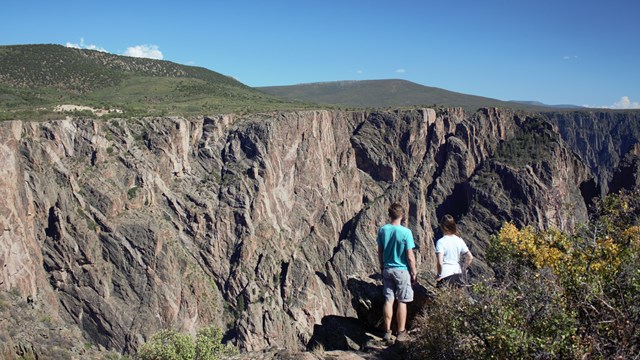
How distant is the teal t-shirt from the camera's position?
1434 cm

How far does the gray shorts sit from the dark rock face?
3424 cm

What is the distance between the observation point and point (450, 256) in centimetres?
1478

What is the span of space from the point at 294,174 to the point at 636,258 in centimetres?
8704

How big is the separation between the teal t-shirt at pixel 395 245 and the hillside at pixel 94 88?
236ft

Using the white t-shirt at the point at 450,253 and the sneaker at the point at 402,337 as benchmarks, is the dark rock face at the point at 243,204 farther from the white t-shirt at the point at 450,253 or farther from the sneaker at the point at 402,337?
the sneaker at the point at 402,337

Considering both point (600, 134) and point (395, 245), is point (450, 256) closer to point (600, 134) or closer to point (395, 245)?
point (395, 245)

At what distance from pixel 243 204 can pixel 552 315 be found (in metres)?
79.3

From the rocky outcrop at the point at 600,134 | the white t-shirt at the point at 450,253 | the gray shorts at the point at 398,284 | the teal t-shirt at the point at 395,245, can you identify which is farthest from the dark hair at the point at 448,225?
the rocky outcrop at the point at 600,134

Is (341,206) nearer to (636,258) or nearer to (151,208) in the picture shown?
(151,208)

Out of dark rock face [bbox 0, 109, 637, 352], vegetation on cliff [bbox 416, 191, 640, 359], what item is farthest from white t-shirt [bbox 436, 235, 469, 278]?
dark rock face [bbox 0, 109, 637, 352]

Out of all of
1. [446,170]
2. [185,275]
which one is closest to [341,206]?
[446,170]

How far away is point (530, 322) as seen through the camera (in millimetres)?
10516

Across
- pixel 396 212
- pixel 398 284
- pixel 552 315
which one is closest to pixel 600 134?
pixel 398 284

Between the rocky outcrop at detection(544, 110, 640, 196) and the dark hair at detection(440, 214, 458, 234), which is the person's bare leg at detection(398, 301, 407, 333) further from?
the rocky outcrop at detection(544, 110, 640, 196)
